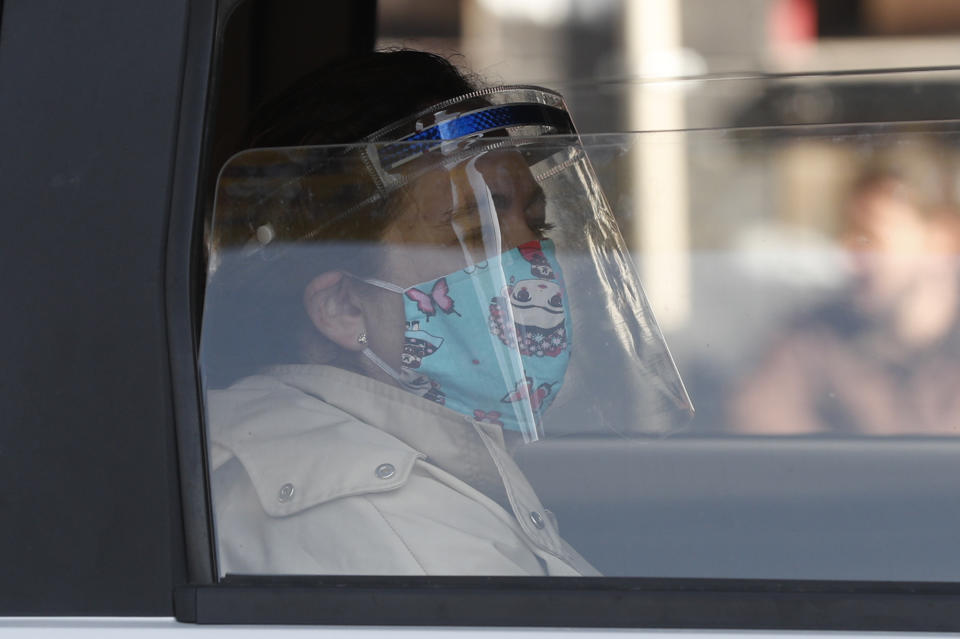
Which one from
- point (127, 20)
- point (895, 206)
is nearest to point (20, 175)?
point (127, 20)

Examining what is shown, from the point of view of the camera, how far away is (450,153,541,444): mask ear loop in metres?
1.23

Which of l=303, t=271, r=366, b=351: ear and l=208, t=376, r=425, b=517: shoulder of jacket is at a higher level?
l=303, t=271, r=366, b=351: ear

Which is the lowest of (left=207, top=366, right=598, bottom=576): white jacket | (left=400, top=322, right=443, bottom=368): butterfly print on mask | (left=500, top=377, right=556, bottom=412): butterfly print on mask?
(left=207, top=366, right=598, bottom=576): white jacket

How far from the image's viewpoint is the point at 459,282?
4.06 ft

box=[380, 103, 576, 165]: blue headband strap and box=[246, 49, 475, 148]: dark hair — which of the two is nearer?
box=[380, 103, 576, 165]: blue headband strap

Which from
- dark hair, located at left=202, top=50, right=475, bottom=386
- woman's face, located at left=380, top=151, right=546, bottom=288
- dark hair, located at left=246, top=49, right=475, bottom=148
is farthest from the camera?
dark hair, located at left=246, top=49, right=475, bottom=148

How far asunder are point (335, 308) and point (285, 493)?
0.64 feet

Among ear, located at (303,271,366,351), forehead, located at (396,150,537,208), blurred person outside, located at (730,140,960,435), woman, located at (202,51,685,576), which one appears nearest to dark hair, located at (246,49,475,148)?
woman, located at (202,51,685,576)

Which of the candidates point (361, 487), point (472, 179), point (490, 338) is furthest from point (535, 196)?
point (361, 487)

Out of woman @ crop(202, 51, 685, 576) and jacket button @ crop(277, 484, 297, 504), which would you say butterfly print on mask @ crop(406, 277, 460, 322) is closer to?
woman @ crop(202, 51, 685, 576)

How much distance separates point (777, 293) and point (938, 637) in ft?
1.20

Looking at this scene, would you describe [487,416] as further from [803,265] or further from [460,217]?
[803,265]

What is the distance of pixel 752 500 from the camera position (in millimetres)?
1147

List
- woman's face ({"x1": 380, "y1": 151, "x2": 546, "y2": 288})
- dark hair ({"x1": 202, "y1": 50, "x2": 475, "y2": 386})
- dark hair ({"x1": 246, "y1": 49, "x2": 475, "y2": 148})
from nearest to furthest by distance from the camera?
dark hair ({"x1": 202, "y1": 50, "x2": 475, "y2": 386})
woman's face ({"x1": 380, "y1": 151, "x2": 546, "y2": 288})
dark hair ({"x1": 246, "y1": 49, "x2": 475, "y2": 148})
